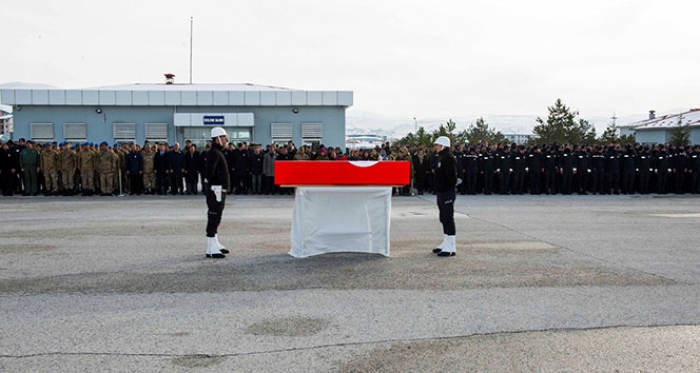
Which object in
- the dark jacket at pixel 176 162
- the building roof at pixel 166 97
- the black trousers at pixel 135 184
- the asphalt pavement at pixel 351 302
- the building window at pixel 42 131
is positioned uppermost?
the building roof at pixel 166 97

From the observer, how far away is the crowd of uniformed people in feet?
75.5

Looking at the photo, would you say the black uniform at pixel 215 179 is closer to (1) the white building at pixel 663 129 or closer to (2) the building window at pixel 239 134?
(2) the building window at pixel 239 134

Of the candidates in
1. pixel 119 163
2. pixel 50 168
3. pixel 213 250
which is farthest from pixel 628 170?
pixel 50 168

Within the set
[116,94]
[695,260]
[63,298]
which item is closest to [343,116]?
[116,94]

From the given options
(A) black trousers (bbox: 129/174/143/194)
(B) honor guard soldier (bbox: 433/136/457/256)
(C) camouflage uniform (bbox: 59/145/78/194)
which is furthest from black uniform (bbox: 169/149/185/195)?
(B) honor guard soldier (bbox: 433/136/457/256)

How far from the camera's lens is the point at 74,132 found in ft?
105

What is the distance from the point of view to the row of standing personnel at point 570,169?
24281 mm

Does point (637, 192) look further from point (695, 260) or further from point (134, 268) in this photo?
point (134, 268)

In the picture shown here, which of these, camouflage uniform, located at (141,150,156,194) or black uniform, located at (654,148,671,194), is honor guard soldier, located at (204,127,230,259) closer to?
camouflage uniform, located at (141,150,156,194)

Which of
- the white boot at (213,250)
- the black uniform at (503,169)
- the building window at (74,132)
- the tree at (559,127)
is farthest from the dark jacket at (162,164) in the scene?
the tree at (559,127)

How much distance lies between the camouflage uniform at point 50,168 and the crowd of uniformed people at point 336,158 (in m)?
0.03

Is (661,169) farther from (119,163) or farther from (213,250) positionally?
(213,250)

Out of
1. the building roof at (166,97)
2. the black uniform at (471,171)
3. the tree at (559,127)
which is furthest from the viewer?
the tree at (559,127)

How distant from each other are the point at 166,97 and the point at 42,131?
5.95 metres
